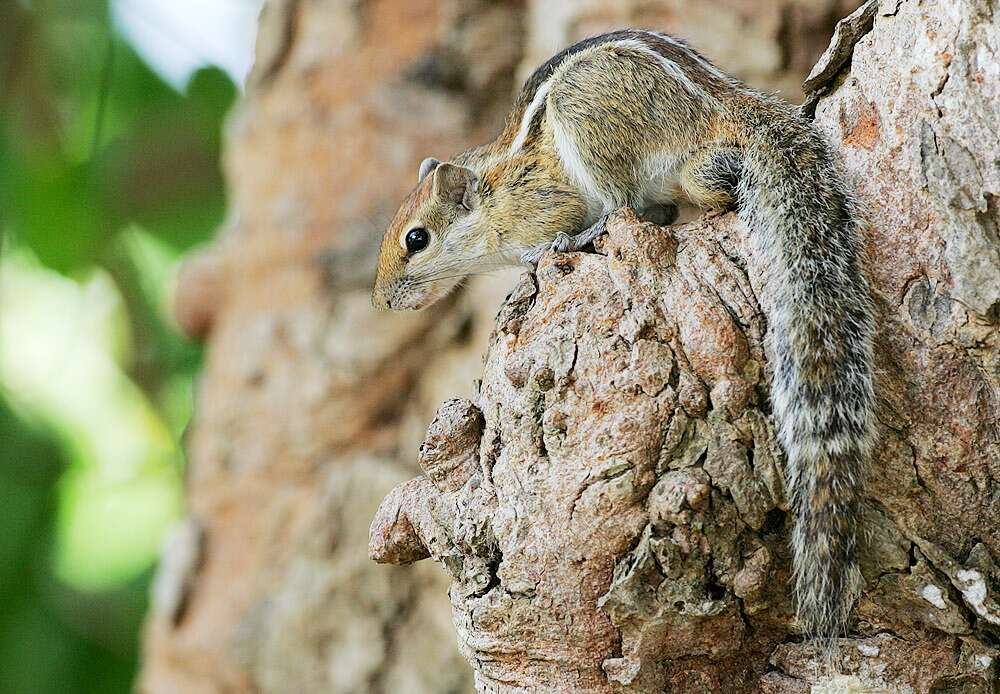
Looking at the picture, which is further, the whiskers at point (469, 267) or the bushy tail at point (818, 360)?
the whiskers at point (469, 267)

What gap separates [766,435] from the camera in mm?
989

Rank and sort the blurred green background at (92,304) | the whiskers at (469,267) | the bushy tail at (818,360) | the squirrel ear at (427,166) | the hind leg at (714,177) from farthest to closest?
1. the blurred green background at (92,304)
2. the squirrel ear at (427,166)
3. the whiskers at (469,267)
4. the hind leg at (714,177)
5. the bushy tail at (818,360)

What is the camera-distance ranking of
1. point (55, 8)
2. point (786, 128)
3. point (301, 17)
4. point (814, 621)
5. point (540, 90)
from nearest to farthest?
1. point (814, 621)
2. point (786, 128)
3. point (540, 90)
4. point (301, 17)
5. point (55, 8)

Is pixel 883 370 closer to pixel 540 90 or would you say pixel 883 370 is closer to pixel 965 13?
pixel 965 13

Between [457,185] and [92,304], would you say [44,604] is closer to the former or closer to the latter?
[92,304]

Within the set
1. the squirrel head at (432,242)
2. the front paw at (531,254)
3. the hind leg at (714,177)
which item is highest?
the squirrel head at (432,242)

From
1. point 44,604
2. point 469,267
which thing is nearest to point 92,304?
point 44,604

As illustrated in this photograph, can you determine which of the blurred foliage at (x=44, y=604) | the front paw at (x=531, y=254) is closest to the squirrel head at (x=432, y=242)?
the front paw at (x=531, y=254)

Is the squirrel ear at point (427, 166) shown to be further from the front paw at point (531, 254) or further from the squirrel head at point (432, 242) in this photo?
the front paw at point (531, 254)

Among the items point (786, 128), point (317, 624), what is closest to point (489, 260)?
point (786, 128)

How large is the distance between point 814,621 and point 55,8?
2.67 metres

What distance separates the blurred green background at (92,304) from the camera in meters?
2.79

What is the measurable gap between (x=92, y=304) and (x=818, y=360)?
2355 millimetres

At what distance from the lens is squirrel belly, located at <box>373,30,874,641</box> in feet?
3.07
